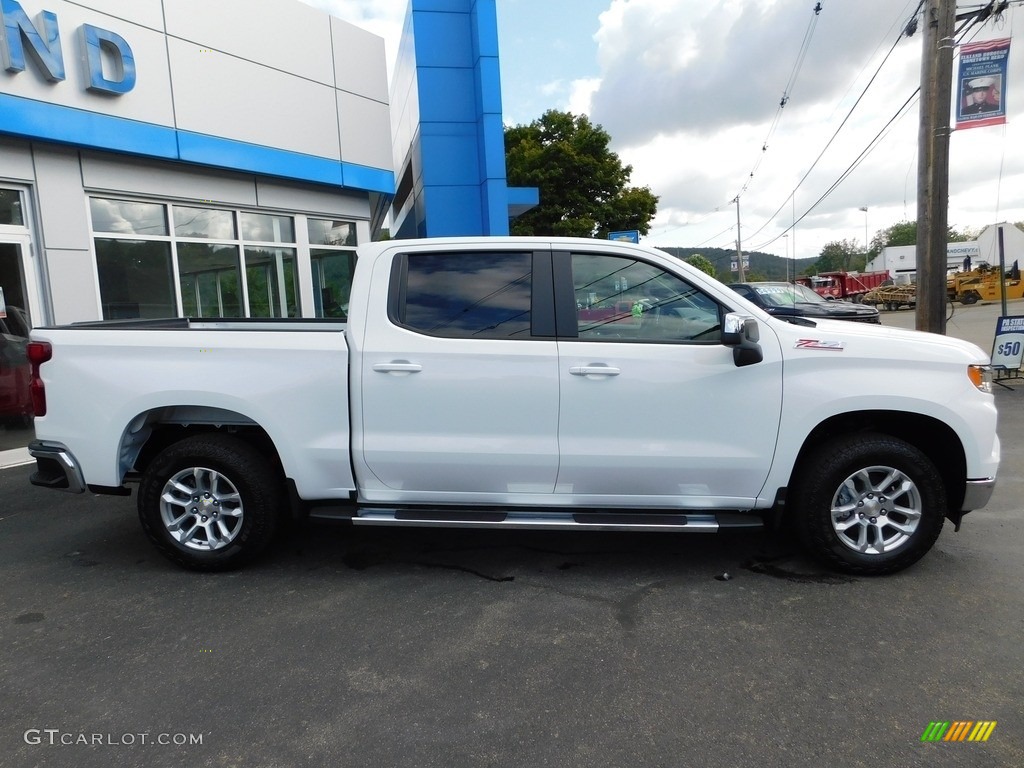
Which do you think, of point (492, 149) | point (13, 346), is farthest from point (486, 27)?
point (13, 346)

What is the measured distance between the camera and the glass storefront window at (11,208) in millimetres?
8008

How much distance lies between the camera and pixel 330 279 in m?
12.6

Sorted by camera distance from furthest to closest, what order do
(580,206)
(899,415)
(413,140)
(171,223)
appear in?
(580,206)
(413,140)
(171,223)
(899,415)

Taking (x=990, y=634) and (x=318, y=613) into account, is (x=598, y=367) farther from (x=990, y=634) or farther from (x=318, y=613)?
(x=990, y=634)

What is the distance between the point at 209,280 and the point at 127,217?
1483 millimetres

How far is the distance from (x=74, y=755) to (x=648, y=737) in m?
2.15

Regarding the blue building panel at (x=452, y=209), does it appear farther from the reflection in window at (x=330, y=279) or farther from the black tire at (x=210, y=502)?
the black tire at (x=210, y=502)

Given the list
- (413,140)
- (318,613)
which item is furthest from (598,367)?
(413,140)

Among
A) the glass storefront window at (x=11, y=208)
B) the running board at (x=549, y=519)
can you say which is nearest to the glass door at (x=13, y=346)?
the glass storefront window at (x=11, y=208)

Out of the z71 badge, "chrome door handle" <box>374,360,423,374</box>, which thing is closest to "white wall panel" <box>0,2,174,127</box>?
"chrome door handle" <box>374,360,423,374</box>

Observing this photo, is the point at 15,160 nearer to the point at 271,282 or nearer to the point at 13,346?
the point at 13,346

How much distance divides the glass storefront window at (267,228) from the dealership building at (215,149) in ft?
0.11

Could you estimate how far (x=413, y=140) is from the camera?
51.0ft
